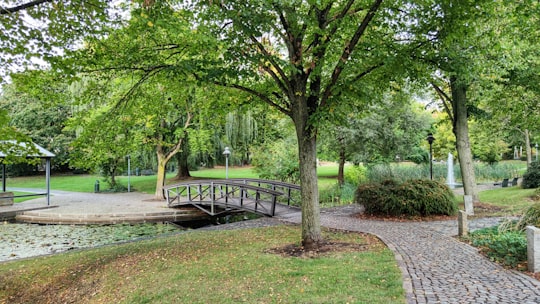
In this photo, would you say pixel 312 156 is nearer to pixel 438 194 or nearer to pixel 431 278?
pixel 431 278

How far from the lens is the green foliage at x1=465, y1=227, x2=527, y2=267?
17.1ft

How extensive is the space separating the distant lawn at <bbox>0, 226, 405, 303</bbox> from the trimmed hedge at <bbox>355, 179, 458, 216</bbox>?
2.82m

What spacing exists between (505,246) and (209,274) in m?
4.68

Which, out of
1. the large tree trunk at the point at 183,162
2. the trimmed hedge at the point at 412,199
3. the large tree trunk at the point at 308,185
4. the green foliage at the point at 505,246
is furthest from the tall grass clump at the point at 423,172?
the large tree trunk at the point at 183,162

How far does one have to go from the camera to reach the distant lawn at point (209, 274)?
4.38 metres

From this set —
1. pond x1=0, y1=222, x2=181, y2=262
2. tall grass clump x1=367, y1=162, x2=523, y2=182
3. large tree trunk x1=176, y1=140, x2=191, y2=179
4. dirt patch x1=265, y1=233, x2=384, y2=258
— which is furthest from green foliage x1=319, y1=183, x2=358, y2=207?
large tree trunk x1=176, y1=140, x2=191, y2=179

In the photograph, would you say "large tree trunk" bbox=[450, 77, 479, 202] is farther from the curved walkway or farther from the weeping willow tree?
the weeping willow tree

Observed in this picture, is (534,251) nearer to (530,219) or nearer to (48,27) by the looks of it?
(530,219)

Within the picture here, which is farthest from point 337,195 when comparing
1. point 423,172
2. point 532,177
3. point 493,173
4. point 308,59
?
point 493,173

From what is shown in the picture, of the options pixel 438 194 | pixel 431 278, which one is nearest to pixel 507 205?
pixel 438 194

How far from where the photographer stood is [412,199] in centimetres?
992

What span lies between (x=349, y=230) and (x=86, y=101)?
6.41m

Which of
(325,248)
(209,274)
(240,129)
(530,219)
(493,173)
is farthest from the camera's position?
(493,173)

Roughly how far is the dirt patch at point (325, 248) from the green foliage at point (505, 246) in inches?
67.8
